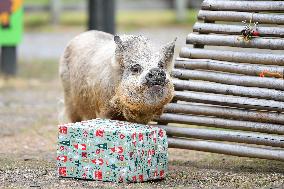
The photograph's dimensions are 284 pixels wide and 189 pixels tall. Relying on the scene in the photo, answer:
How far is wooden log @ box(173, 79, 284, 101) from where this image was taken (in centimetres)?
786

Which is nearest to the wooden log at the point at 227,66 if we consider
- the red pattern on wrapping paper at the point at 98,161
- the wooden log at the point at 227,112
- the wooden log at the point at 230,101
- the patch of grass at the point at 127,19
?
the wooden log at the point at 230,101

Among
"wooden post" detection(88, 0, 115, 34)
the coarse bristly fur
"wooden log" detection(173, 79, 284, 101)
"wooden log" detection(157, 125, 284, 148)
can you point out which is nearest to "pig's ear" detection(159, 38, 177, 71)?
the coarse bristly fur

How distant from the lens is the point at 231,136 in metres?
8.12

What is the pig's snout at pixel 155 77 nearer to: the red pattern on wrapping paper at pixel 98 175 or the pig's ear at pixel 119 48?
the pig's ear at pixel 119 48

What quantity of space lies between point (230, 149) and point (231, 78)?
0.72 m

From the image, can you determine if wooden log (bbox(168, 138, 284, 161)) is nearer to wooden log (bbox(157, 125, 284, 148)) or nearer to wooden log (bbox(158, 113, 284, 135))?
wooden log (bbox(157, 125, 284, 148))

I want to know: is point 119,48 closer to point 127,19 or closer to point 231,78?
point 231,78

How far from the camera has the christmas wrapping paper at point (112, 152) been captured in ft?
23.2

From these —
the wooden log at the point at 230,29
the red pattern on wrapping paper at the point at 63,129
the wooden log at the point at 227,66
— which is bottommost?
the red pattern on wrapping paper at the point at 63,129

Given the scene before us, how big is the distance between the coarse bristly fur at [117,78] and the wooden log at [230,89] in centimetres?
64

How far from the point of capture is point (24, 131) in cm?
1066

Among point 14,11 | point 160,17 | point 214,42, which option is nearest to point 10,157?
point 214,42

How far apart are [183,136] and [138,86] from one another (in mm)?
1370

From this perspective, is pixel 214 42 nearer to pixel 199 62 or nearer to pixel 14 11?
pixel 199 62
